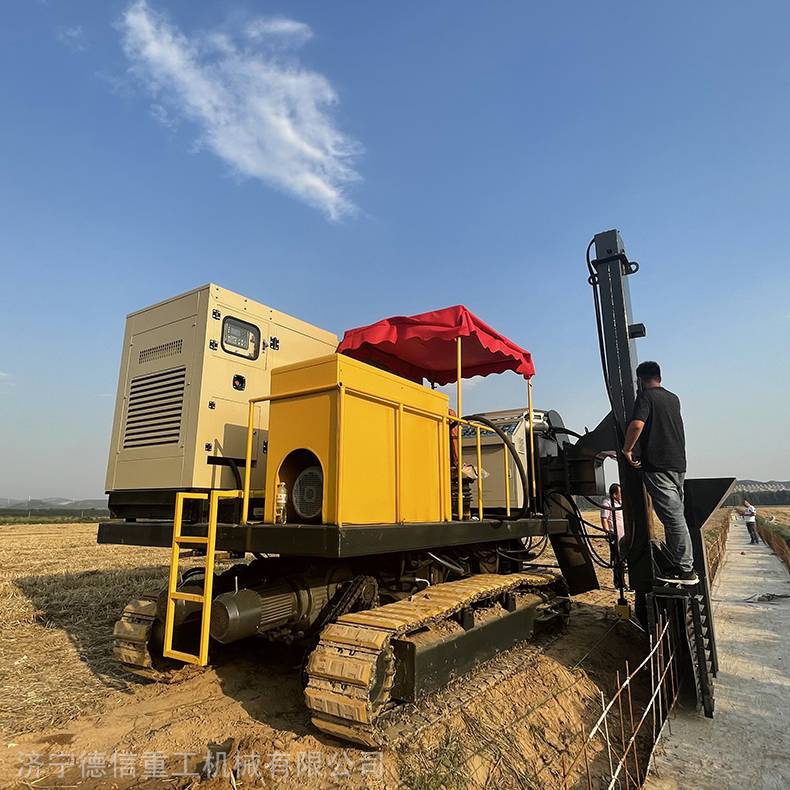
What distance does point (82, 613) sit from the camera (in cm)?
759

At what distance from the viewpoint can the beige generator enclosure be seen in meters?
4.94

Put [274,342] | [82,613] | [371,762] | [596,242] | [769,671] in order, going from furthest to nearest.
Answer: [82,613]
[596,242]
[769,671]
[274,342]
[371,762]

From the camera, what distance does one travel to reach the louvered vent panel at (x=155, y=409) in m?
5.10

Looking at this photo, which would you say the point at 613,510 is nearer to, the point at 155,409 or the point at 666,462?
the point at 666,462

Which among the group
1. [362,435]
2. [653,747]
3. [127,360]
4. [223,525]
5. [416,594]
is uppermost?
[127,360]

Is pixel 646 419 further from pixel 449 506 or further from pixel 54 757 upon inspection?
pixel 54 757

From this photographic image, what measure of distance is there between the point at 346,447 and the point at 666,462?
3270 mm

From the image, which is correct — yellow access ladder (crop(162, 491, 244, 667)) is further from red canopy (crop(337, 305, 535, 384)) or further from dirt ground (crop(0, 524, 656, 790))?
red canopy (crop(337, 305, 535, 384))

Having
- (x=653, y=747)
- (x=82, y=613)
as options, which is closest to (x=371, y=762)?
(x=653, y=747)

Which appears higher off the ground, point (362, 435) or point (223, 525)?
point (362, 435)

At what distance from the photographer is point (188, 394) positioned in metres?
5.01

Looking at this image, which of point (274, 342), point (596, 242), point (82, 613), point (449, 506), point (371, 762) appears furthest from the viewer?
point (82, 613)

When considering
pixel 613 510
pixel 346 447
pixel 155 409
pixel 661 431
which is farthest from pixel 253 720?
pixel 613 510

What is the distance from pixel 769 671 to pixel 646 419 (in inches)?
143
